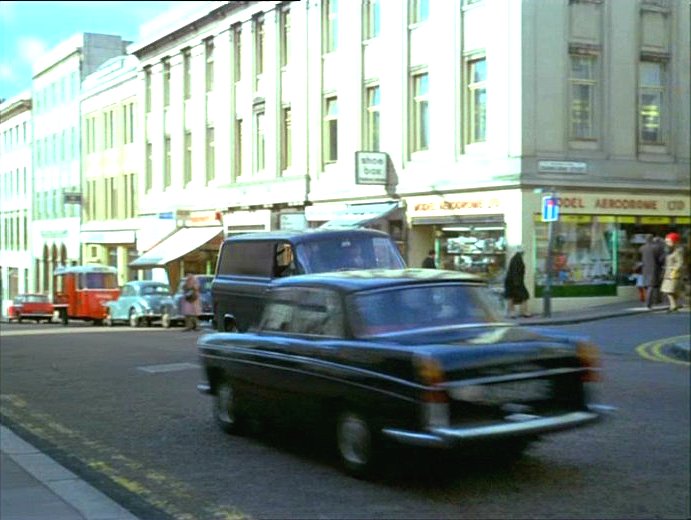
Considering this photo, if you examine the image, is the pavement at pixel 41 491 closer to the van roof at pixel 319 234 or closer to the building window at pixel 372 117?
the van roof at pixel 319 234

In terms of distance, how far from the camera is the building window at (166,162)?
9.38 metres

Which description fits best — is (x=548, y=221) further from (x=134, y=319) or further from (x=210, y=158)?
(x=134, y=319)

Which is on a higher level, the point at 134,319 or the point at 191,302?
the point at 191,302

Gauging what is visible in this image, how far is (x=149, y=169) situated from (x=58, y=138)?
11.9 feet

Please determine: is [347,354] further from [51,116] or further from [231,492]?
[51,116]

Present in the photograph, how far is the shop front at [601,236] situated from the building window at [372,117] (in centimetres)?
366

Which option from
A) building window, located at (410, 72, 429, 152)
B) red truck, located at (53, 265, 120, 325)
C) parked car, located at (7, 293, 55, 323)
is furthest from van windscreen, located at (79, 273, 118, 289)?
building window, located at (410, 72, 429, 152)

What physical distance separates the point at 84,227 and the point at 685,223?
47.7 ft

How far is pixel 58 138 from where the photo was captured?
6.43 meters

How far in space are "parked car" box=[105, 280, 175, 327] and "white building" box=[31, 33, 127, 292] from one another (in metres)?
19.7

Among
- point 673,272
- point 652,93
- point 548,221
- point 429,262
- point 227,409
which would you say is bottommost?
point 227,409

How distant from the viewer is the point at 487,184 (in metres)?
10.6

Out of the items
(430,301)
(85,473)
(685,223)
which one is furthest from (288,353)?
(685,223)

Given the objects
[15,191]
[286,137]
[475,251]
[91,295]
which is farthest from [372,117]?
[91,295]
